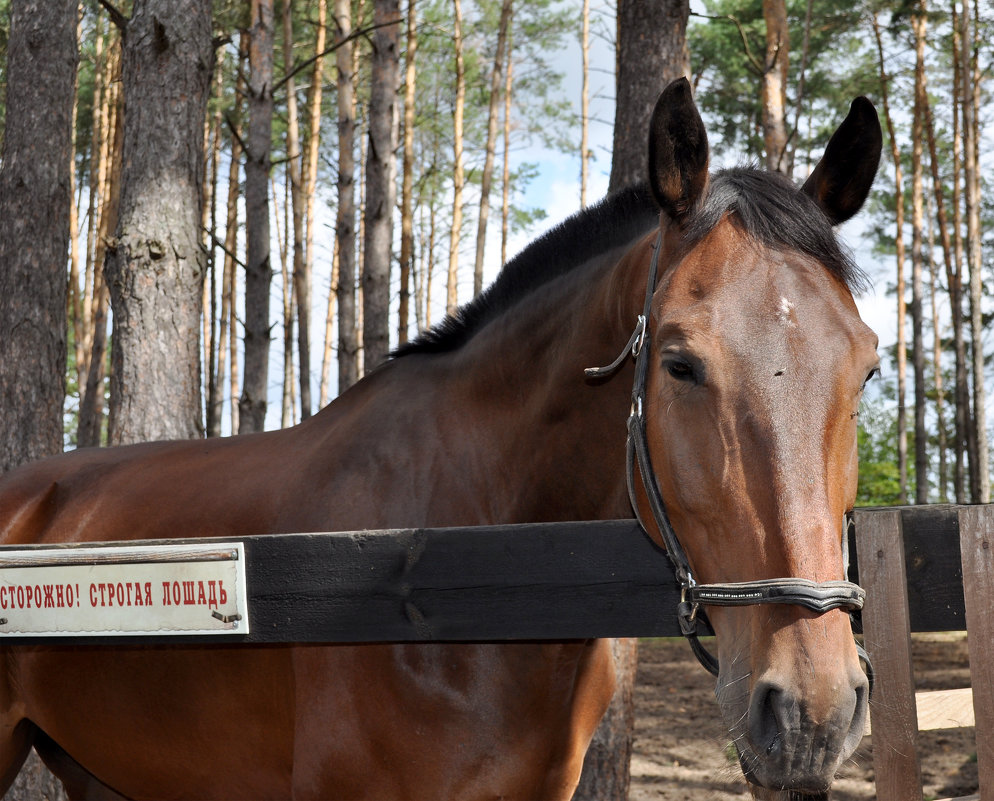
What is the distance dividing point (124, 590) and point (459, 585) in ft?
2.71

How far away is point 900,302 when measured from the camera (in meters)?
24.2

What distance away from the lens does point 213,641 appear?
2.10 meters

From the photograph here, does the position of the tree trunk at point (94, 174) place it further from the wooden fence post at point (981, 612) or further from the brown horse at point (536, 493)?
the wooden fence post at point (981, 612)

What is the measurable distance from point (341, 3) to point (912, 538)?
44.9 ft

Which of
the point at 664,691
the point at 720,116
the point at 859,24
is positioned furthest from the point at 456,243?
the point at 664,691

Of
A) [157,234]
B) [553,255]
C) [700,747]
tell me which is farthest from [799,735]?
[700,747]

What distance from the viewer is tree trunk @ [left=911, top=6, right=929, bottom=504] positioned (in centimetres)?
2031

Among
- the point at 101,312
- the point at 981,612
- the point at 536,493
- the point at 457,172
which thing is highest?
the point at 457,172

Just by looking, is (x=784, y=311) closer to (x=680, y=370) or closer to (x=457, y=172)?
(x=680, y=370)

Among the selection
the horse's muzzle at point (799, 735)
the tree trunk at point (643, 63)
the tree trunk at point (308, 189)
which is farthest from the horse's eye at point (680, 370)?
the tree trunk at point (308, 189)

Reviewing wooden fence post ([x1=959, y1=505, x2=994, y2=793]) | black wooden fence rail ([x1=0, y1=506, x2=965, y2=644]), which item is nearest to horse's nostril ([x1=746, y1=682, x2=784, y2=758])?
black wooden fence rail ([x1=0, y1=506, x2=965, y2=644])

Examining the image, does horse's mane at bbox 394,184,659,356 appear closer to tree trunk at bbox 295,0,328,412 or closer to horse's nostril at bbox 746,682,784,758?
horse's nostril at bbox 746,682,784,758

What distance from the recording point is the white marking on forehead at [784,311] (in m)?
1.71

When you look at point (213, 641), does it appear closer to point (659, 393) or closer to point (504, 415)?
point (504, 415)
